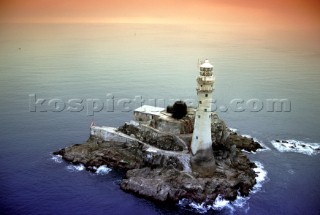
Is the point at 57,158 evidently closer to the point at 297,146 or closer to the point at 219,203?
the point at 219,203

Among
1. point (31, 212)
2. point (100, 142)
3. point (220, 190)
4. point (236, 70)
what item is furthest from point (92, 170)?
point (236, 70)

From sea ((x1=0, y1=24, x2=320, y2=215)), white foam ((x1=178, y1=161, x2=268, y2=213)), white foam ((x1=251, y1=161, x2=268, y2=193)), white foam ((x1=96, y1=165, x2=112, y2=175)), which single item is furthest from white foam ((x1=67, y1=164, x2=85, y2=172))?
white foam ((x1=251, y1=161, x2=268, y2=193))

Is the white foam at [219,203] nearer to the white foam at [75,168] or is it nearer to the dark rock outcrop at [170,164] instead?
the dark rock outcrop at [170,164]

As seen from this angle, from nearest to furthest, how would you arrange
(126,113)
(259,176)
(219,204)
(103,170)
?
(219,204), (259,176), (103,170), (126,113)

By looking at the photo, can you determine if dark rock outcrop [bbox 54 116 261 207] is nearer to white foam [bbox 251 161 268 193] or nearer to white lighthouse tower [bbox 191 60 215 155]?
white foam [bbox 251 161 268 193]

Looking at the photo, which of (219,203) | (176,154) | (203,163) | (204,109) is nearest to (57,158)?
(176,154)

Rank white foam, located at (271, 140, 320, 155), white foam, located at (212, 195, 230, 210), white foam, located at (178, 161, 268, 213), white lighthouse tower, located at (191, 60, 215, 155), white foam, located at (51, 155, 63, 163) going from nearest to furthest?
white foam, located at (178, 161, 268, 213), white foam, located at (212, 195, 230, 210), white lighthouse tower, located at (191, 60, 215, 155), white foam, located at (51, 155, 63, 163), white foam, located at (271, 140, 320, 155)
